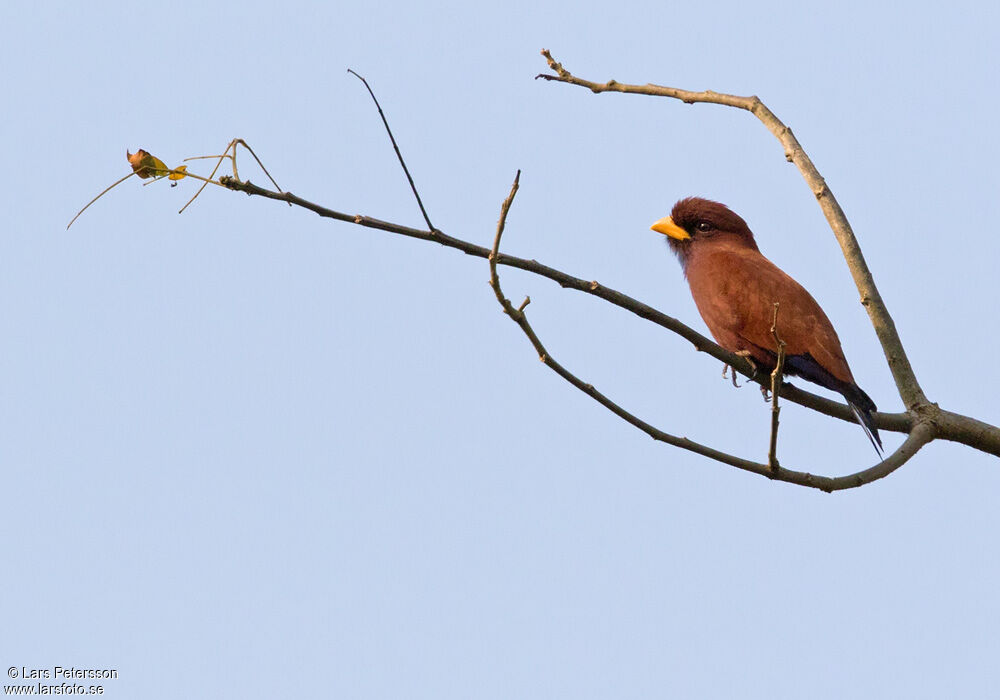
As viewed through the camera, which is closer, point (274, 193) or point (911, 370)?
point (274, 193)

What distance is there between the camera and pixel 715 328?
5.30 meters

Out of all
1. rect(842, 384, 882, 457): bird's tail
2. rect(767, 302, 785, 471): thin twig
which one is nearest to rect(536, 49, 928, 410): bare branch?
rect(842, 384, 882, 457): bird's tail

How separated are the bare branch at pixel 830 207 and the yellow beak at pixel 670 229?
1.65 m

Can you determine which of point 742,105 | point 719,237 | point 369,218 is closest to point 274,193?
point 369,218

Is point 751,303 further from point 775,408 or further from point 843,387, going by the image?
point 775,408

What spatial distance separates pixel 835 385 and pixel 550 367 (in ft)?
6.75

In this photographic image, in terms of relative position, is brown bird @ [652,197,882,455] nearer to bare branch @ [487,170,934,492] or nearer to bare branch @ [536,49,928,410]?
bare branch @ [536,49,928,410]

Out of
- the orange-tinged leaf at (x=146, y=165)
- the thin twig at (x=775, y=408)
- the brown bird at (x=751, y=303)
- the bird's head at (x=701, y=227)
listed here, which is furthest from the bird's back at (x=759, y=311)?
the orange-tinged leaf at (x=146, y=165)

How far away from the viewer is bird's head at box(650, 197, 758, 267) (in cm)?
601

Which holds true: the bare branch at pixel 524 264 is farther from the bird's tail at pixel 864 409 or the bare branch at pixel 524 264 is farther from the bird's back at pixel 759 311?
the bird's back at pixel 759 311

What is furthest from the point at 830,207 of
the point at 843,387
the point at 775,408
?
the point at 775,408

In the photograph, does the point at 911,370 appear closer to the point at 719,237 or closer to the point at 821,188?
the point at 821,188

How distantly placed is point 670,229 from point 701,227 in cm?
18

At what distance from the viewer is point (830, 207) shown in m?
4.39
